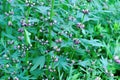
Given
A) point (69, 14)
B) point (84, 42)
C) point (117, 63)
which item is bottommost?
point (117, 63)

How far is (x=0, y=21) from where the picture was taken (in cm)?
241

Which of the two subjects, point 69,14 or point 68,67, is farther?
point 69,14

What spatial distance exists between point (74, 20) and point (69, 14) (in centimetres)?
10

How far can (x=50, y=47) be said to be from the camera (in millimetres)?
2156

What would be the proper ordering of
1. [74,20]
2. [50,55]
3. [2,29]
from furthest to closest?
[2,29] < [74,20] < [50,55]

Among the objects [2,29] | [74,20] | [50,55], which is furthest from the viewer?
[2,29]

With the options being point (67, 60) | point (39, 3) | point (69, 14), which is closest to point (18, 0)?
point (39, 3)

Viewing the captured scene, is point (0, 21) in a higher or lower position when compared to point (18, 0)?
lower

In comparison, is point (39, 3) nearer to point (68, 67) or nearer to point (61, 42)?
point (61, 42)

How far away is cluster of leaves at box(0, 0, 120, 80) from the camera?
6.93ft

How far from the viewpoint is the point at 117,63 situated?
8.05 ft

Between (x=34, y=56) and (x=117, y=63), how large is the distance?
0.66 meters

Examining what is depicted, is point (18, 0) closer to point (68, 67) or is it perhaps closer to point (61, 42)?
point (61, 42)

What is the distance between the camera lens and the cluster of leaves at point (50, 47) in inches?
83.1
